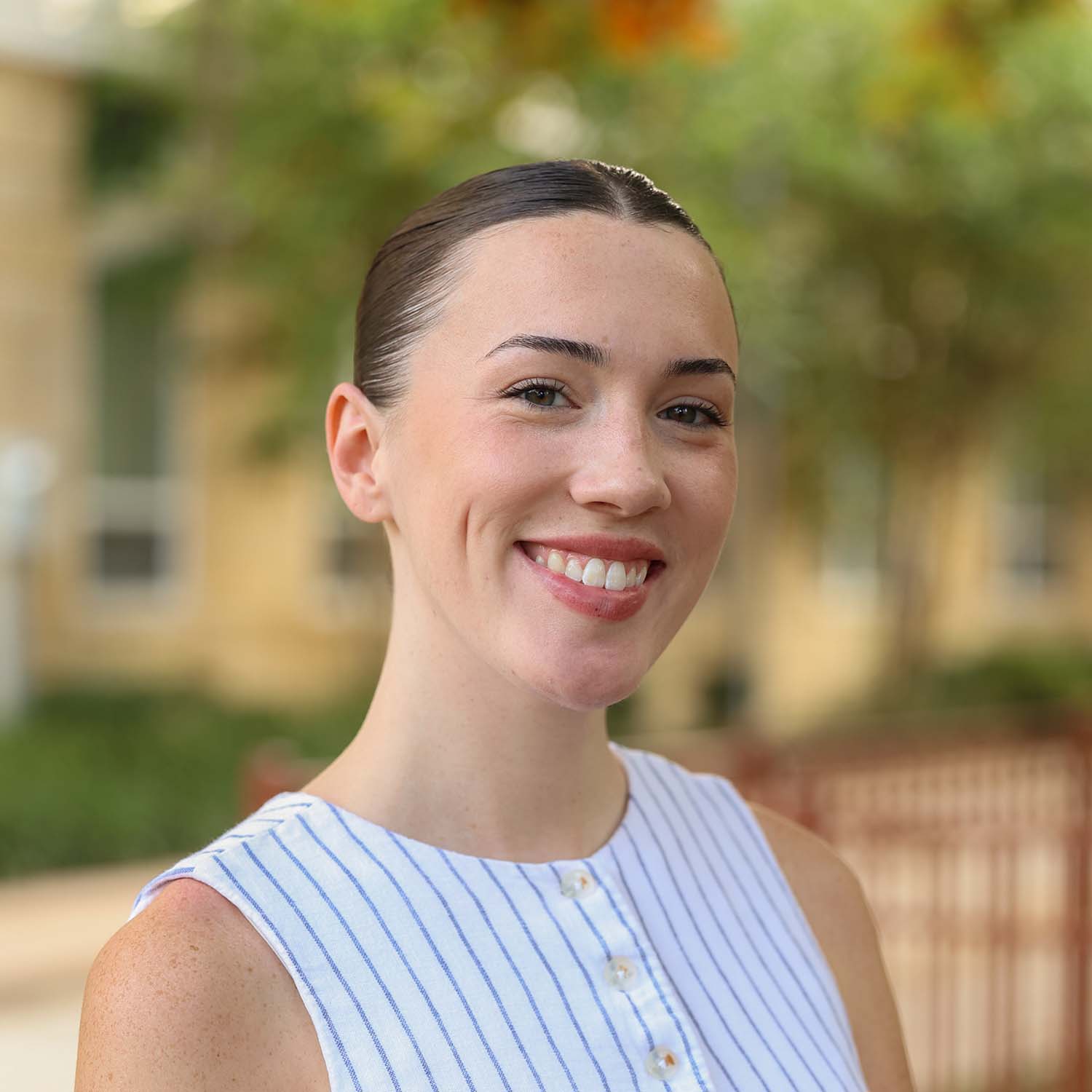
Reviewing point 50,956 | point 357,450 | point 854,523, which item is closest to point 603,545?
point 357,450

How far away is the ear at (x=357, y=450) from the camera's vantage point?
1.30m

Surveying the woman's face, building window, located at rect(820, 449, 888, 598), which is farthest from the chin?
building window, located at rect(820, 449, 888, 598)

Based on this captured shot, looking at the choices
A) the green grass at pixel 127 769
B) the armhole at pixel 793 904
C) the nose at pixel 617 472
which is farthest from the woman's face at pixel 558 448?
the green grass at pixel 127 769

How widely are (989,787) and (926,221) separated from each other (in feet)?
23.9

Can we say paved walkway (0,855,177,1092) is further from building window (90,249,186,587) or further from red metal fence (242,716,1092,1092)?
building window (90,249,186,587)

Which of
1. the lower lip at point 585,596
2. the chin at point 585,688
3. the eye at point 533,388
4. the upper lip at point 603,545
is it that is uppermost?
the eye at point 533,388

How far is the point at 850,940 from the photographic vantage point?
4.92 ft

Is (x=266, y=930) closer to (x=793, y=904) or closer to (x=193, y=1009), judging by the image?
(x=193, y=1009)

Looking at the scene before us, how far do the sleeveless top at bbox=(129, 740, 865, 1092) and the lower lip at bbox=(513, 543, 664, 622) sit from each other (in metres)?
0.24

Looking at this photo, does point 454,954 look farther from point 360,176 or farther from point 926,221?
point 926,221

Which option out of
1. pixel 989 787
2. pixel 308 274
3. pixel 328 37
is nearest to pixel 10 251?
pixel 308 274

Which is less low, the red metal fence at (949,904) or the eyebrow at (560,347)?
the eyebrow at (560,347)

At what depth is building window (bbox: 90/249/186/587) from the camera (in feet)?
39.6

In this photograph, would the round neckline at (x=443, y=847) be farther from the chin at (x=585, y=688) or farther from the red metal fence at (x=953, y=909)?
the red metal fence at (x=953, y=909)
